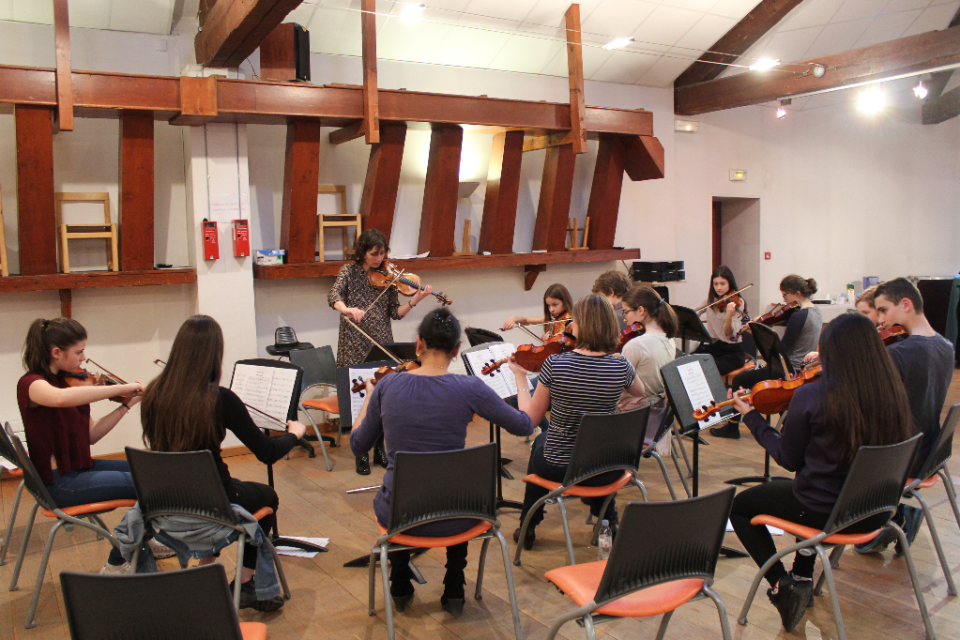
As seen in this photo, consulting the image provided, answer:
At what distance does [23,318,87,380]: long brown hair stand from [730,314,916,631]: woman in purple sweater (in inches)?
106

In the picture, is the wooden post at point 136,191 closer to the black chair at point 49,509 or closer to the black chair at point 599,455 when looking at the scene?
the black chair at point 49,509

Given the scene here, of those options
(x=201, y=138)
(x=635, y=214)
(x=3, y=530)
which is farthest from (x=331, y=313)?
(x=635, y=214)

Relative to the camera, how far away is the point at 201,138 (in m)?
4.89

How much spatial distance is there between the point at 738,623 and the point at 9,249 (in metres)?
4.66

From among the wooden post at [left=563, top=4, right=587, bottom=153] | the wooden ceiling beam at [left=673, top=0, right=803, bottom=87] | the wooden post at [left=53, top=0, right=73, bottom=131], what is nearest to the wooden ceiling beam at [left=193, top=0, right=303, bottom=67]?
the wooden post at [left=53, top=0, right=73, bottom=131]

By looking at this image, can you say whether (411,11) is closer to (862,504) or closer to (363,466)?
(363,466)

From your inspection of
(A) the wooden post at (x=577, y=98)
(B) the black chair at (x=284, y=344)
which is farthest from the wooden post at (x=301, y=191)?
(A) the wooden post at (x=577, y=98)

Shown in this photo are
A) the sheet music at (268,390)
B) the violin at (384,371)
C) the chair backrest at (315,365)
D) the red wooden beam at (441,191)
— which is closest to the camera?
the violin at (384,371)

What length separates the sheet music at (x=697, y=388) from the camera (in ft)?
11.1

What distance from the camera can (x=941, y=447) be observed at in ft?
9.58

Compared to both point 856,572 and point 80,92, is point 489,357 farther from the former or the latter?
point 80,92

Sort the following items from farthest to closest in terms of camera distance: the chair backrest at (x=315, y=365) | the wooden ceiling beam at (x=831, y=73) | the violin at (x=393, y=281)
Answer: the wooden ceiling beam at (x=831, y=73), the chair backrest at (x=315, y=365), the violin at (x=393, y=281)

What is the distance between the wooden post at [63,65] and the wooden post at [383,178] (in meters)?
1.96

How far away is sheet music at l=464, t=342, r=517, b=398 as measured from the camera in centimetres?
371
